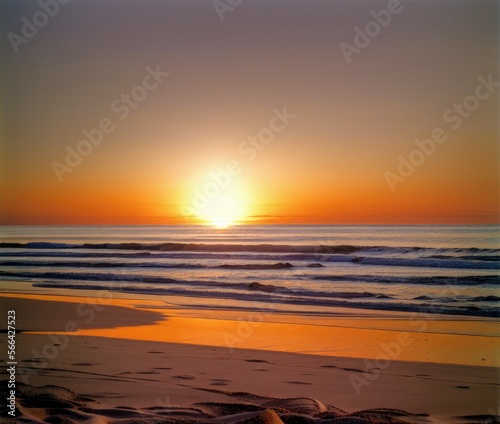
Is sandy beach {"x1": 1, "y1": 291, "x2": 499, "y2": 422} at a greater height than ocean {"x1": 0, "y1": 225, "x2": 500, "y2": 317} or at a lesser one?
lesser

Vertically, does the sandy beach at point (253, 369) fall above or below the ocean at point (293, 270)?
below

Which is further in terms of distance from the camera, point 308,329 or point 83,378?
point 308,329

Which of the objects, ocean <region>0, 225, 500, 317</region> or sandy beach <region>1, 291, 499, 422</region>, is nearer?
sandy beach <region>1, 291, 499, 422</region>

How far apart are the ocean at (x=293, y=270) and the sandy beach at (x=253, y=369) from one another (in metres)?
2.25

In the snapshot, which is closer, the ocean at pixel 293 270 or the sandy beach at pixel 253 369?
the sandy beach at pixel 253 369

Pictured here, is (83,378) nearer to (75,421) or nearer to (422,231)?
(75,421)

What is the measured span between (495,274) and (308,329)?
12.3m

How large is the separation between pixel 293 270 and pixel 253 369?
15.7 m

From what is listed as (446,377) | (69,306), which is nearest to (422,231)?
(69,306)

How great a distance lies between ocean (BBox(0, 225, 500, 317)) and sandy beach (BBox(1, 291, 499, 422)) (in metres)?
2.25

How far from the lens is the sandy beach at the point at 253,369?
16.6 ft

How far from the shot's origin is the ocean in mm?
13438

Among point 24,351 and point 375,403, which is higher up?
point 24,351

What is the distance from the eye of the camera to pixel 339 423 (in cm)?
448
